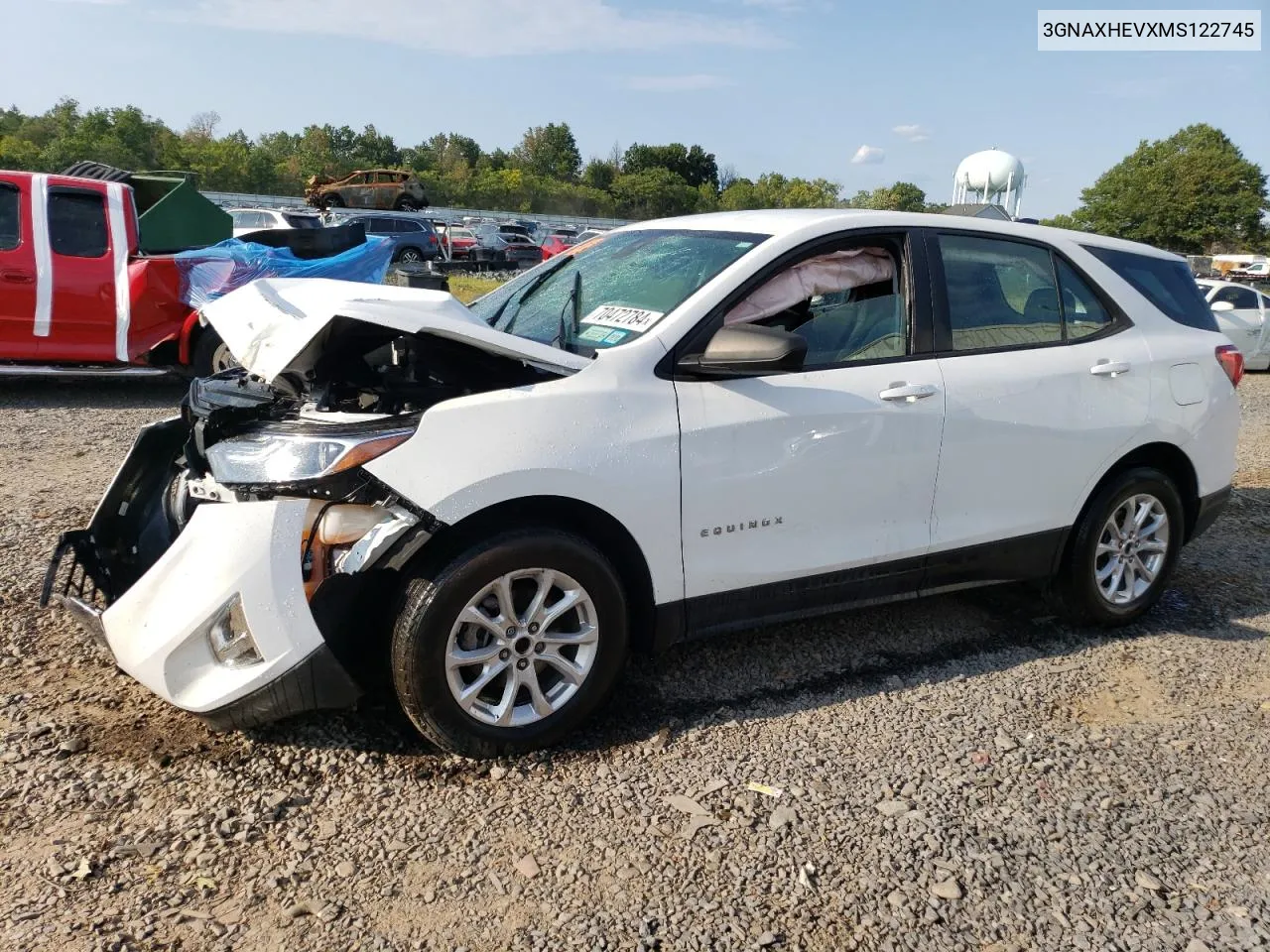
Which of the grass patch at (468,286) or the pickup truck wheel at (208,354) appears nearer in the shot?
the pickup truck wheel at (208,354)

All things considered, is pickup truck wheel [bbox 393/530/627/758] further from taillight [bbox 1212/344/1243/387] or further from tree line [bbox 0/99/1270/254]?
tree line [bbox 0/99/1270/254]

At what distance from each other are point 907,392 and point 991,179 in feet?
178

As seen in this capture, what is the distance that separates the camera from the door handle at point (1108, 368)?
400cm

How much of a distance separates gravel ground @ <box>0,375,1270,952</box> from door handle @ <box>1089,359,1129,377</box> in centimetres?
120

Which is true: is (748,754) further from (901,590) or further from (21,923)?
(21,923)

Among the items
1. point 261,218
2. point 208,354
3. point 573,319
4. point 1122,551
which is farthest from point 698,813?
point 261,218

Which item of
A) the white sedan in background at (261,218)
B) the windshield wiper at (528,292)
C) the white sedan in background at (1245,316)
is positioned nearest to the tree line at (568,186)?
the white sedan in background at (261,218)

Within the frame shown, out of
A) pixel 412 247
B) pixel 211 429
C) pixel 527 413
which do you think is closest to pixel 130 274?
pixel 211 429

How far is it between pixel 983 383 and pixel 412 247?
26584 millimetres

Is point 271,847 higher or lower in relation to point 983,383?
lower

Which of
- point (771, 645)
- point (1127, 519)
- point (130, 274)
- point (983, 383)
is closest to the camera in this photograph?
point (983, 383)

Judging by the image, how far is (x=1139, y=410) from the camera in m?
4.12

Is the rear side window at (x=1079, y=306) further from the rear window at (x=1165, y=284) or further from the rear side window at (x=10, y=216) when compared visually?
the rear side window at (x=10, y=216)

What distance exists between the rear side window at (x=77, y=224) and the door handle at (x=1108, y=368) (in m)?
7.61
